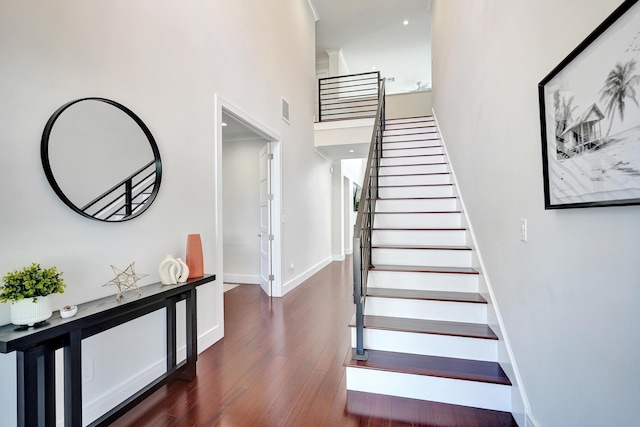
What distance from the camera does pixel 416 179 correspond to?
403 cm

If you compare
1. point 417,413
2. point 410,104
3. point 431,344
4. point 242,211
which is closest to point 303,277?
point 242,211

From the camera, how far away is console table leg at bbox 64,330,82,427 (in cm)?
135

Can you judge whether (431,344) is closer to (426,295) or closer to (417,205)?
(426,295)

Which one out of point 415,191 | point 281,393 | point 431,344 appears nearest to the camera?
point 281,393

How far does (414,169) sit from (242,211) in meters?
3.08

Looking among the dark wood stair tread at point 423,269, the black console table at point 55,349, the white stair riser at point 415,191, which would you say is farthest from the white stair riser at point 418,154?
the black console table at point 55,349

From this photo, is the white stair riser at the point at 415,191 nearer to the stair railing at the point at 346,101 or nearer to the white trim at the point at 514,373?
the white trim at the point at 514,373

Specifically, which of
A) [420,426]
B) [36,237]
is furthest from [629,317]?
[36,237]

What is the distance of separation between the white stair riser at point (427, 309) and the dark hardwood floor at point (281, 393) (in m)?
0.52

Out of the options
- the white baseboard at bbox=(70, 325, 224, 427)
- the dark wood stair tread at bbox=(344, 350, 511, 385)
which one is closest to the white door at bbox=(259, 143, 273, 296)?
the white baseboard at bbox=(70, 325, 224, 427)

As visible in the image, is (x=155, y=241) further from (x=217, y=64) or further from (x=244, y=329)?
(x=217, y=64)

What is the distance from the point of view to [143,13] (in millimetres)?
2035

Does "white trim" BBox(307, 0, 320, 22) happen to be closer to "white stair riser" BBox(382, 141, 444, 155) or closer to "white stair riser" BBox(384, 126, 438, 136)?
"white stair riser" BBox(384, 126, 438, 136)

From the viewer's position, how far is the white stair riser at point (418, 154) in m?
4.35
